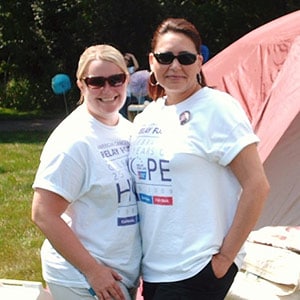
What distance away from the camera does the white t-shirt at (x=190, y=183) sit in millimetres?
2135

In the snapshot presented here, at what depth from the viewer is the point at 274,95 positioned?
181 inches

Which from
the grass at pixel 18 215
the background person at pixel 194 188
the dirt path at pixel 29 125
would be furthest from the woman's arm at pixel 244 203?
the dirt path at pixel 29 125

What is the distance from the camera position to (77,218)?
2238 mm

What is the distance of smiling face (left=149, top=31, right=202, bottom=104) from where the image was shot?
88.4 inches

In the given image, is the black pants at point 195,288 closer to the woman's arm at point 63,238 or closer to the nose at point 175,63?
the woman's arm at point 63,238

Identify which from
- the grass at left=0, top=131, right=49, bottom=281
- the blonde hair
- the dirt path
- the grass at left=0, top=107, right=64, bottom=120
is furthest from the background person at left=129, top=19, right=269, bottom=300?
the grass at left=0, top=107, right=64, bottom=120

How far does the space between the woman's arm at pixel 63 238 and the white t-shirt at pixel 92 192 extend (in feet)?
0.10

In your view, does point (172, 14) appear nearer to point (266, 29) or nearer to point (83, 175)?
point (266, 29)

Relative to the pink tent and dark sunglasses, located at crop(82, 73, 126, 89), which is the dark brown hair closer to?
dark sunglasses, located at crop(82, 73, 126, 89)

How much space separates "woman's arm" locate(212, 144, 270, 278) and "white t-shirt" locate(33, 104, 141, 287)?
11.5 inches

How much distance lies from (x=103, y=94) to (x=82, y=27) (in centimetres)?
1232

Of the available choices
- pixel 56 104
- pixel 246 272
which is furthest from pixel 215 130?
pixel 56 104

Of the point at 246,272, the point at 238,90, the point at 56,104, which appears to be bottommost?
the point at 56,104

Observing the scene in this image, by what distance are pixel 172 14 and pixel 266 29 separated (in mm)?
8726
